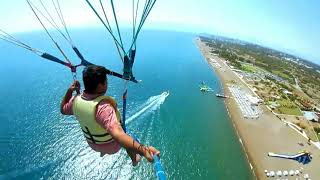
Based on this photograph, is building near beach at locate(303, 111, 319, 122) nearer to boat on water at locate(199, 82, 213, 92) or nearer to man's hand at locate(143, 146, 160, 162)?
boat on water at locate(199, 82, 213, 92)

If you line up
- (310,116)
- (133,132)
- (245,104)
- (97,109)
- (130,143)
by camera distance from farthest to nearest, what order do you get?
(245,104)
(310,116)
(133,132)
(97,109)
(130,143)

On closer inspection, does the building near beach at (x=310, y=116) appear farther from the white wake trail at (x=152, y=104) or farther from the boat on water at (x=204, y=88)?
the white wake trail at (x=152, y=104)

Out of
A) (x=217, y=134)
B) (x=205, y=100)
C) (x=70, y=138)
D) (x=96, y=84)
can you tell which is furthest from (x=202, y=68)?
(x=96, y=84)

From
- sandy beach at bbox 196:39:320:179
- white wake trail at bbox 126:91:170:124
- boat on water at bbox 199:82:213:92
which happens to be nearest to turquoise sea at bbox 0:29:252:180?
white wake trail at bbox 126:91:170:124

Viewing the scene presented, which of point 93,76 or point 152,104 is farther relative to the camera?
point 152,104

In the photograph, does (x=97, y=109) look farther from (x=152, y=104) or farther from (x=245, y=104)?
(x=245, y=104)

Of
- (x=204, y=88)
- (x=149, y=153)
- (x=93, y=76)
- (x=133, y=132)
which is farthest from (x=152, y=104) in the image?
(x=149, y=153)
